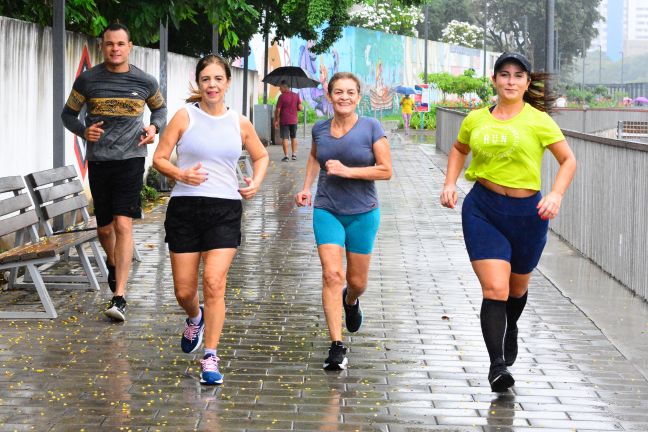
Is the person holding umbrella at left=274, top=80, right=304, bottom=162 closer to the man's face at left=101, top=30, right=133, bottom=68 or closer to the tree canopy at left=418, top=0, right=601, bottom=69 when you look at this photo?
the man's face at left=101, top=30, right=133, bottom=68

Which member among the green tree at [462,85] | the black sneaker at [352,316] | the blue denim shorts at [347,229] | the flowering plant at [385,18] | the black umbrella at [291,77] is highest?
the flowering plant at [385,18]

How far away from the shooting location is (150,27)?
→ 14969 mm

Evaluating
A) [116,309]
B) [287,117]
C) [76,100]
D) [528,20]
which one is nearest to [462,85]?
[287,117]

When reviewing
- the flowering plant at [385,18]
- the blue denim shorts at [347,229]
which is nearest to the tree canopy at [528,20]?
the flowering plant at [385,18]

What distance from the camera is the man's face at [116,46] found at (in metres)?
8.81

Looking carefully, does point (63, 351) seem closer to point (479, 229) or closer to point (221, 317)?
point (221, 317)

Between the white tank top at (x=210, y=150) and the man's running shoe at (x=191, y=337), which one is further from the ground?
the white tank top at (x=210, y=150)

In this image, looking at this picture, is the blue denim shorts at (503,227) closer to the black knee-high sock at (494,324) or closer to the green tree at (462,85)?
the black knee-high sock at (494,324)

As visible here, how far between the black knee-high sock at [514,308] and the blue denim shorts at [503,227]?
40cm

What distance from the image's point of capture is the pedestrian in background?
288 inches

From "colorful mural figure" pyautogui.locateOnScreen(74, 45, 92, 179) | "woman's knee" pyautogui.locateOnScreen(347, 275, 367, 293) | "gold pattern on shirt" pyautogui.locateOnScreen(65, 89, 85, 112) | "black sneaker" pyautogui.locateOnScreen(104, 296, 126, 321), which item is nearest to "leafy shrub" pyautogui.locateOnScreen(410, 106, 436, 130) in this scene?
"colorful mural figure" pyautogui.locateOnScreen(74, 45, 92, 179)

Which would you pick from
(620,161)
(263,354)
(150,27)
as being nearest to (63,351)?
(263,354)

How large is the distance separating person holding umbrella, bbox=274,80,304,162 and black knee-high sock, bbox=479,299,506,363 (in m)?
21.0

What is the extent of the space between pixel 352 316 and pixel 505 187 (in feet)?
5.83
